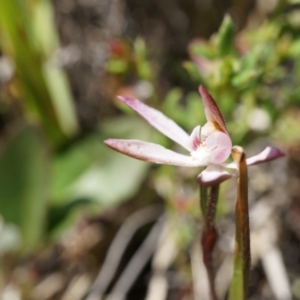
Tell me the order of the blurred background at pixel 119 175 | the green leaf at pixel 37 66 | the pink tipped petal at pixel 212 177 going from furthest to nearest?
the green leaf at pixel 37 66, the blurred background at pixel 119 175, the pink tipped petal at pixel 212 177

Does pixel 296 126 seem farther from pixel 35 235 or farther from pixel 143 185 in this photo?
pixel 35 235

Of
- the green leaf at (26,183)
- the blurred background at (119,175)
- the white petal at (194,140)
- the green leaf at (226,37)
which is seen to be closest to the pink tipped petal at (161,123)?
→ the white petal at (194,140)

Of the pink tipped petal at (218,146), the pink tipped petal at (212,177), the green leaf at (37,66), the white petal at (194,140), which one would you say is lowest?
the pink tipped petal at (212,177)

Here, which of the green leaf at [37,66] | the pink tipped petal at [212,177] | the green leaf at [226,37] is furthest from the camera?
the green leaf at [37,66]

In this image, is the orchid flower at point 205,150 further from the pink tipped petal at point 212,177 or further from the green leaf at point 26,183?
the green leaf at point 26,183

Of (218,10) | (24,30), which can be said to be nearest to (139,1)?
(218,10)

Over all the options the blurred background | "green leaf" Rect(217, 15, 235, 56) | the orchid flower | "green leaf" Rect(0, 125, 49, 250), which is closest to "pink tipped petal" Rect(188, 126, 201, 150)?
the orchid flower

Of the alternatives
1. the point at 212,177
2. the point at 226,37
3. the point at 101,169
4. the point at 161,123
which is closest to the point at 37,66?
the point at 101,169
